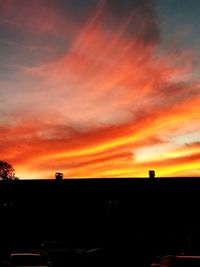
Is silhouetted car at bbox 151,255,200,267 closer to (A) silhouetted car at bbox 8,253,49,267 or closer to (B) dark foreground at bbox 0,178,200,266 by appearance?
(A) silhouetted car at bbox 8,253,49,267

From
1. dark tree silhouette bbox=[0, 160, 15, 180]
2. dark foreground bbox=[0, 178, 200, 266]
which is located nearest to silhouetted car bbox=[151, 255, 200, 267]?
dark foreground bbox=[0, 178, 200, 266]

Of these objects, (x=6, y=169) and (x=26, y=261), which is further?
(x=6, y=169)

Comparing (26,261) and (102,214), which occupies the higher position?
(102,214)

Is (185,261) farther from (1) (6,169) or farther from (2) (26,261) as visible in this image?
(1) (6,169)

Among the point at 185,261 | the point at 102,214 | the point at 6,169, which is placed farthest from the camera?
the point at 6,169

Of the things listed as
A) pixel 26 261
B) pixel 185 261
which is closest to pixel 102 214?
pixel 26 261

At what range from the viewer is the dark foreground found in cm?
5025

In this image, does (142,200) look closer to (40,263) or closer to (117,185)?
(117,185)

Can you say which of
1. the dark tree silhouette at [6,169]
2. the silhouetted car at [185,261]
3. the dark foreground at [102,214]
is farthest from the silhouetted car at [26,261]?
the dark tree silhouette at [6,169]

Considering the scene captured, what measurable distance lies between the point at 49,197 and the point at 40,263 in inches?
1302

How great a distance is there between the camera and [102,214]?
5225 centimetres

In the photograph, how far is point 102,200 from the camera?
52.7m

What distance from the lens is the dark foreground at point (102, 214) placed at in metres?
50.2

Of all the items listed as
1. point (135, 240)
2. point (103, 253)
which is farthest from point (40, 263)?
point (135, 240)
